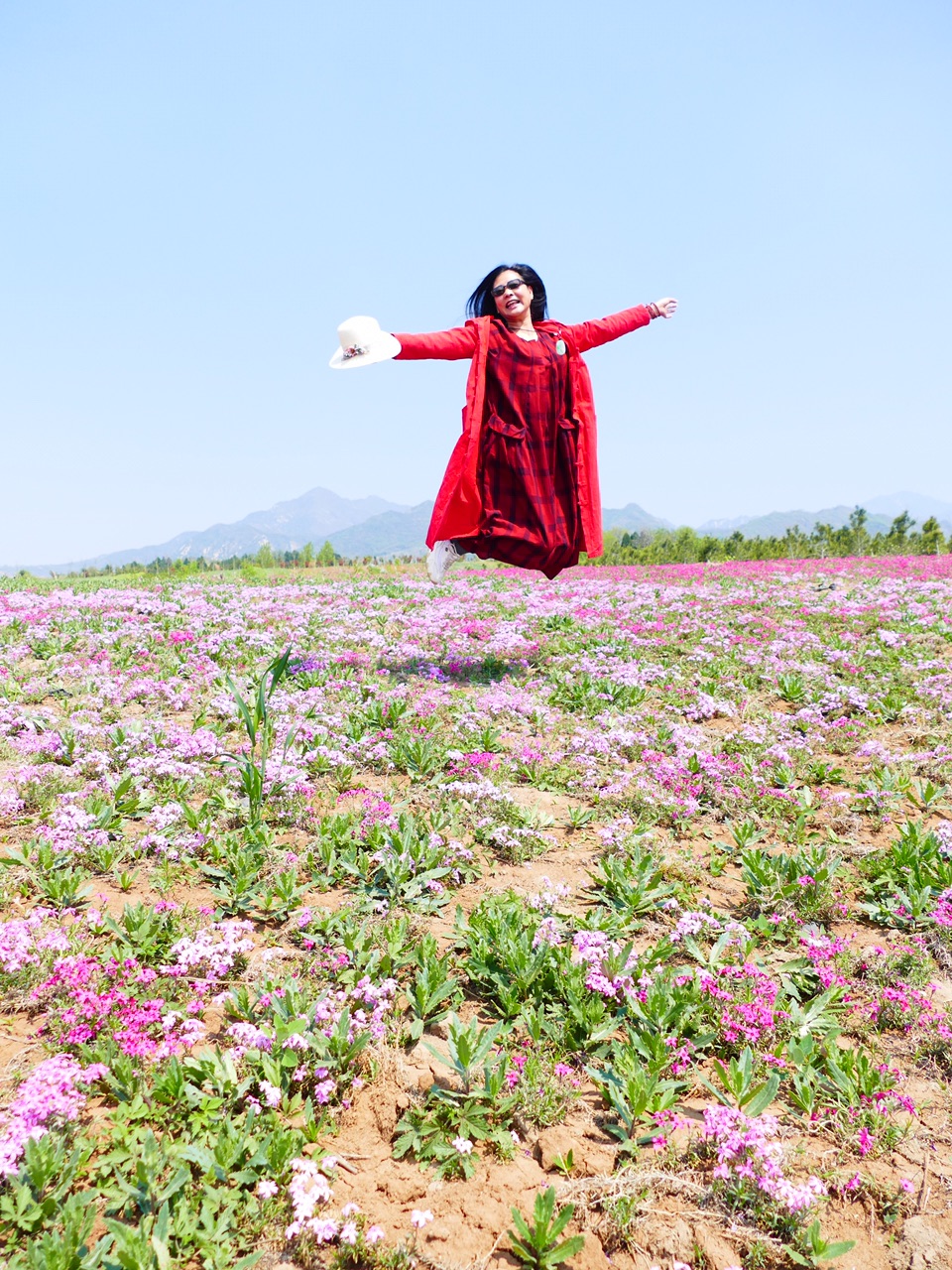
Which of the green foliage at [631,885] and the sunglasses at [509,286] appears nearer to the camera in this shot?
the green foliage at [631,885]

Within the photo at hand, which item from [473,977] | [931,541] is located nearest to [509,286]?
[473,977]

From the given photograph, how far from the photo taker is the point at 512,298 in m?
7.79

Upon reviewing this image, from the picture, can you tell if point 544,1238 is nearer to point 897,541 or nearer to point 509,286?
point 509,286

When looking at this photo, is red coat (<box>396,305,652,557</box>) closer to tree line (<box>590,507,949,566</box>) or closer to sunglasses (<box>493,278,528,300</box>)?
sunglasses (<box>493,278,528,300</box>)

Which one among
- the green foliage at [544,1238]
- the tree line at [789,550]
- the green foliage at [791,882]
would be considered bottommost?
the green foliage at [544,1238]

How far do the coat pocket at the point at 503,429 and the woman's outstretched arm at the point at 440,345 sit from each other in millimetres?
704

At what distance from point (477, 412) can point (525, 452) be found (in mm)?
727

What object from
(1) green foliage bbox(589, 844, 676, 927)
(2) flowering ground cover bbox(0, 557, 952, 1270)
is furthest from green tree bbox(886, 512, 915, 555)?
(1) green foliage bbox(589, 844, 676, 927)

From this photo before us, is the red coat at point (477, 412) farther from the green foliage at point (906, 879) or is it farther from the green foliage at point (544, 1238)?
the green foliage at point (544, 1238)

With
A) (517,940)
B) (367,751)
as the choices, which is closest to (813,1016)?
(517,940)

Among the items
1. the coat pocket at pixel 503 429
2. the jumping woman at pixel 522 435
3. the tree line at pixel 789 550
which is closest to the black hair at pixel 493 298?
the jumping woman at pixel 522 435

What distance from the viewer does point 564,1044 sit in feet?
11.4

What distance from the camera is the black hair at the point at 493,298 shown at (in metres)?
7.93

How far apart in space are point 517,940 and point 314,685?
523cm
